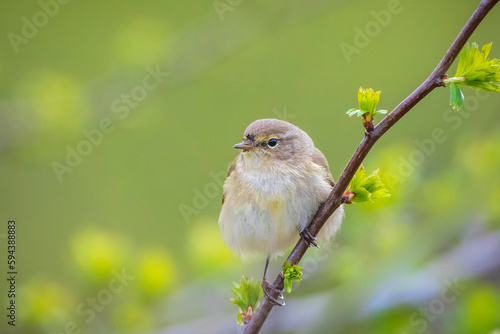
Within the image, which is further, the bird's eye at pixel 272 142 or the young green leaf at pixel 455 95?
the bird's eye at pixel 272 142

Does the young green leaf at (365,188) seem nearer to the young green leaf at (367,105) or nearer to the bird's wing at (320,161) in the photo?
the young green leaf at (367,105)

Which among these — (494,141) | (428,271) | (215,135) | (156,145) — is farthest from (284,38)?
(428,271)

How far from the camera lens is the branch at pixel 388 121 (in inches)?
70.1

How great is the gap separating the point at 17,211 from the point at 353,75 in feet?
14.3
